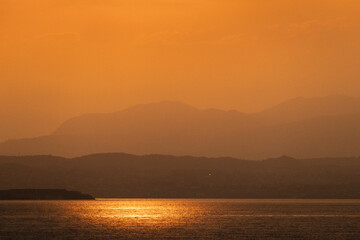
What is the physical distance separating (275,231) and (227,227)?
662 inches

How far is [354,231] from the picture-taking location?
483 ft

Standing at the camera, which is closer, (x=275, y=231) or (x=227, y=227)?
(x=275, y=231)

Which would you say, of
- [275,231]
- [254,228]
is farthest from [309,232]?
[254,228]

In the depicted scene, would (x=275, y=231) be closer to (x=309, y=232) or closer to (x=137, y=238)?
(x=309, y=232)

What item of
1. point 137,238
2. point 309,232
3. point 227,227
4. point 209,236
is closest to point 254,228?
point 227,227

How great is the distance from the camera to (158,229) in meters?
151

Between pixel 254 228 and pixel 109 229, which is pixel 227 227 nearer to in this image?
pixel 254 228

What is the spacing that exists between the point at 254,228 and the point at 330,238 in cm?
3092

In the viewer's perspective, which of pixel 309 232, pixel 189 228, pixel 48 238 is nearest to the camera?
pixel 48 238

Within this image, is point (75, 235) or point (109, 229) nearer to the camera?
point (75, 235)

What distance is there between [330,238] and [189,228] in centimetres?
3703

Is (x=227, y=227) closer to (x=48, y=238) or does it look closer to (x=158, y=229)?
(x=158, y=229)

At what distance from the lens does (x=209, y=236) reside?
436ft

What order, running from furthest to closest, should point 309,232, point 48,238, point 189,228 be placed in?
1. point 189,228
2. point 309,232
3. point 48,238
